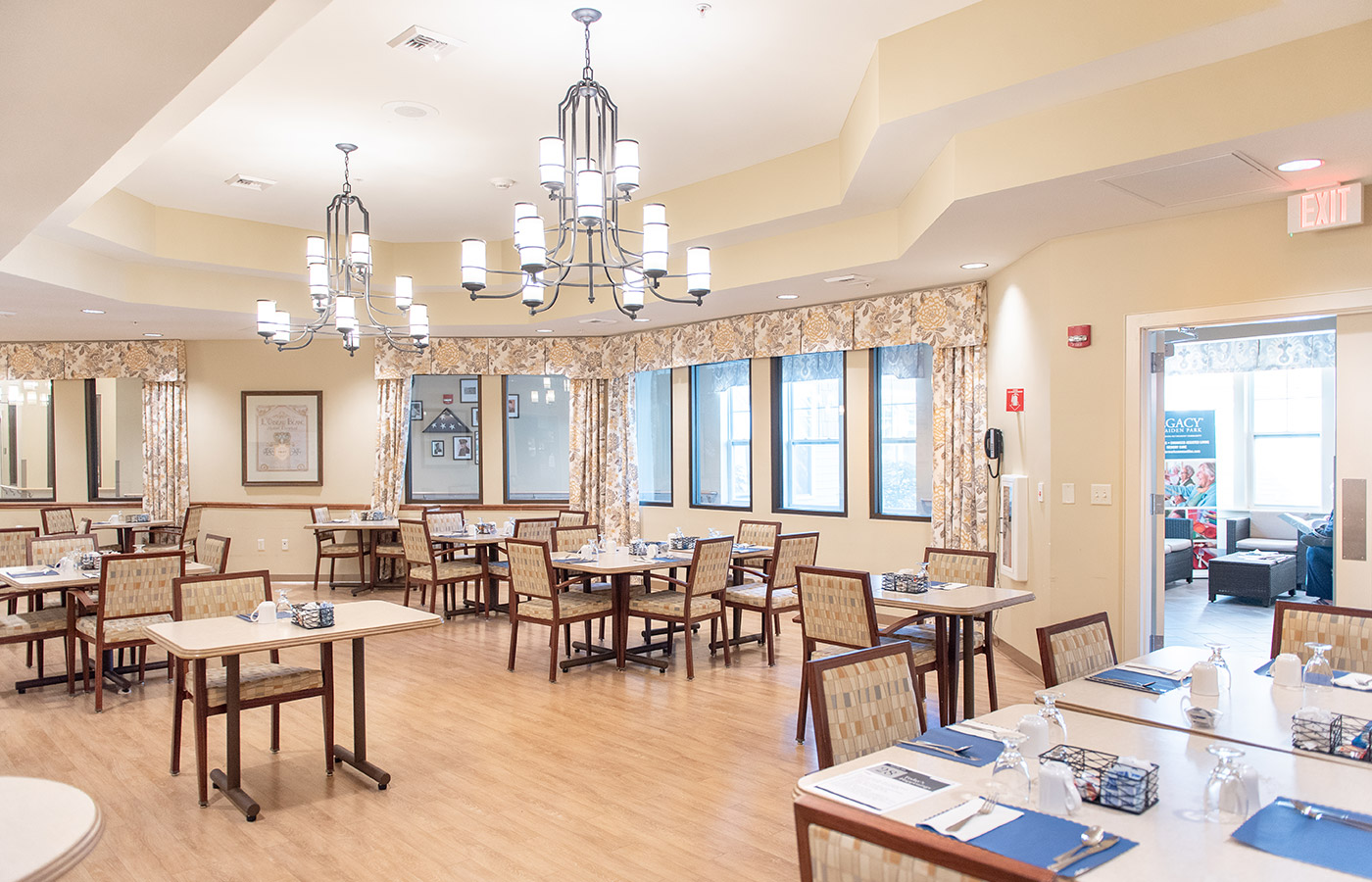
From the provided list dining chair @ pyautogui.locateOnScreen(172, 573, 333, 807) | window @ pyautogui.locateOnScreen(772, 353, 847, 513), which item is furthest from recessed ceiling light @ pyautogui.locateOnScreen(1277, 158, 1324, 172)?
dining chair @ pyautogui.locateOnScreen(172, 573, 333, 807)

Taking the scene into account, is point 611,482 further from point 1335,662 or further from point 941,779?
point 941,779

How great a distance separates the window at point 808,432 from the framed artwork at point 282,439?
17.6 ft

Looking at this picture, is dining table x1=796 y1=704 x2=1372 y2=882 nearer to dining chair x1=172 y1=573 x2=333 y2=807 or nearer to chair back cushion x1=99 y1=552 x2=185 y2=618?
dining chair x1=172 y1=573 x2=333 y2=807

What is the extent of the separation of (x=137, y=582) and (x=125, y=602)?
12 cm

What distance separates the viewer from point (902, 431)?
782 cm

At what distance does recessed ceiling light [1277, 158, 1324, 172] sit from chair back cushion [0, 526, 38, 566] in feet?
26.5

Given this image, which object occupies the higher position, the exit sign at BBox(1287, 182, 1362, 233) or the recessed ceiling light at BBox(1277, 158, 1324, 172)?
the recessed ceiling light at BBox(1277, 158, 1324, 172)

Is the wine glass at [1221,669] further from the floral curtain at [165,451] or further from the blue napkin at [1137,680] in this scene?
the floral curtain at [165,451]

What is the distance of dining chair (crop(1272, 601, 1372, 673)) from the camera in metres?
3.20

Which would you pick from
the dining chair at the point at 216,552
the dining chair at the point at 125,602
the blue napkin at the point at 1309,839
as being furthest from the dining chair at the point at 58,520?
the blue napkin at the point at 1309,839

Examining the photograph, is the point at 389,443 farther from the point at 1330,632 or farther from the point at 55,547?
the point at 1330,632

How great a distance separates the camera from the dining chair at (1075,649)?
2.86 meters

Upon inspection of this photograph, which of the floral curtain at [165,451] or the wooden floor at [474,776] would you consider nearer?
the wooden floor at [474,776]

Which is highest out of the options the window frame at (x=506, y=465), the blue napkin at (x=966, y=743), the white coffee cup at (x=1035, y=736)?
the window frame at (x=506, y=465)
